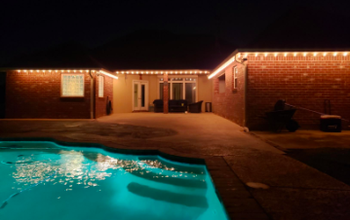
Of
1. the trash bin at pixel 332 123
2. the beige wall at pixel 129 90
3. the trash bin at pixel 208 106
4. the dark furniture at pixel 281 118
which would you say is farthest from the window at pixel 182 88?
the trash bin at pixel 332 123

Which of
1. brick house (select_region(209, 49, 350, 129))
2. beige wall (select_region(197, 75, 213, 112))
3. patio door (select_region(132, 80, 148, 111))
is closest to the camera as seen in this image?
brick house (select_region(209, 49, 350, 129))

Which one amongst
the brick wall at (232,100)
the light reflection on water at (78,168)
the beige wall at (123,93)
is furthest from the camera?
the beige wall at (123,93)

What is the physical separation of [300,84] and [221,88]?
6.39 meters

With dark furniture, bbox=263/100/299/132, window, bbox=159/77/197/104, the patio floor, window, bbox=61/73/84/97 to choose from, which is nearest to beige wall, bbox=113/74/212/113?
window, bbox=159/77/197/104

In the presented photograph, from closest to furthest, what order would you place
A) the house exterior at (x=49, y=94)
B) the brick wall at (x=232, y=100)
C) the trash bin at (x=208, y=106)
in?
the brick wall at (x=232, y=100) → the house exterior at (x=49, y=94) → the trash bin at (x=208, y=106)

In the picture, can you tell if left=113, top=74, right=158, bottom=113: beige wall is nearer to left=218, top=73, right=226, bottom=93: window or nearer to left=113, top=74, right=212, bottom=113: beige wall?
left=113, top=74, right=212, bottom=113: beige wall

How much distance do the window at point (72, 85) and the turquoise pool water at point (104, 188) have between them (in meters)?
7.25

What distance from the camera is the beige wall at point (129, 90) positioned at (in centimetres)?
1750

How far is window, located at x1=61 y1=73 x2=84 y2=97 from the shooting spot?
13180mm

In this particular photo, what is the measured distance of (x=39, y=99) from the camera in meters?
13.2

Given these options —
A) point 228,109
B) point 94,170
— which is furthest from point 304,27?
point 94,170

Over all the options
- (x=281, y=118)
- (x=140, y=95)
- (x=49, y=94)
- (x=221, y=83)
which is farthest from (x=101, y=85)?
(x=281, y=118)

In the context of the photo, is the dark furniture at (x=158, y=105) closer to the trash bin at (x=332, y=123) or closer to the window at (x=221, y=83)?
the window at (x=221, y=83)

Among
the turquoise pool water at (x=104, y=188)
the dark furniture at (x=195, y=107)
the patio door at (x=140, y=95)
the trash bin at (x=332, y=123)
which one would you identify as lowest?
the turquoise pool water at (x=104, y=188)
